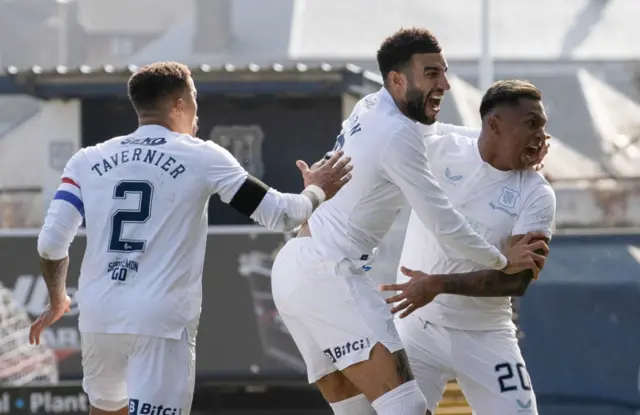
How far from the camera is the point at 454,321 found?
20.6ft

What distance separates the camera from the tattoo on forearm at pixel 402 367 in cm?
593

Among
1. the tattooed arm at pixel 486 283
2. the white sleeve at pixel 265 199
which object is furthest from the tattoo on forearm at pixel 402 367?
the white sleeve at pixel 265 199

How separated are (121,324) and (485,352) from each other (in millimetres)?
1577

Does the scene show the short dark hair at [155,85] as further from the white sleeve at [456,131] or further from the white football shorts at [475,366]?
the white football shorts at [475,366]

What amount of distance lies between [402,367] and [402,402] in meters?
0.15

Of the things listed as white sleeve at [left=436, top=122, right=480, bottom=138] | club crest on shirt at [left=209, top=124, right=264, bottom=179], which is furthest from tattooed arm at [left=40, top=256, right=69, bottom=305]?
club crest on shirt at [left=209, top=124, right=264, bottom=179]

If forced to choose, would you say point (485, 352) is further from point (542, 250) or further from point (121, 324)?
point (121, 324)

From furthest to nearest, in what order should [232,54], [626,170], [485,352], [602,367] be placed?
[232,54], [626,170], [602,367], [485,352]

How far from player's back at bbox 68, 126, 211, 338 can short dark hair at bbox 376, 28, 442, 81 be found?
87 centimetres

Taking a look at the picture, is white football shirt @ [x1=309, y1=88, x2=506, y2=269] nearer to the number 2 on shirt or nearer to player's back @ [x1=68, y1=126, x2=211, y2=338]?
player's back @ [x1=68, y1=126, x2=211, y2=338]

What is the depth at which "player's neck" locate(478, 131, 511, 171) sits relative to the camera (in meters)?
6.33

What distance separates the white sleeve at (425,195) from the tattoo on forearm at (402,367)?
497 mm

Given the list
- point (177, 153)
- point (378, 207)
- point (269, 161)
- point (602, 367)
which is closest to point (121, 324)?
point (177, 153)

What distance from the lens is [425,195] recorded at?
5.86 meters
